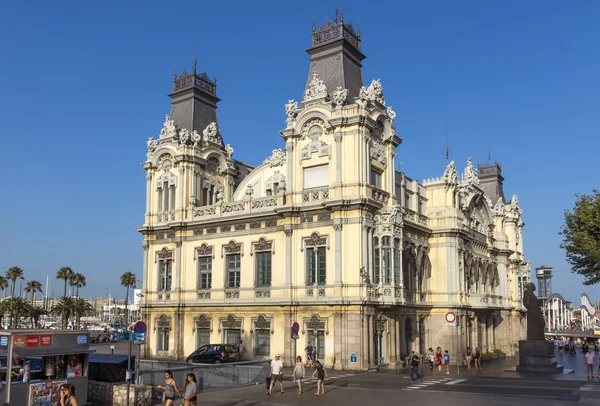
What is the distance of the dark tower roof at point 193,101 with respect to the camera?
51.7 meters

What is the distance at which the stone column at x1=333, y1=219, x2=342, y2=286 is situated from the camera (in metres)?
38.4

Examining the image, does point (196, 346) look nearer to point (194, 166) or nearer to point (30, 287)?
point (194, 166)

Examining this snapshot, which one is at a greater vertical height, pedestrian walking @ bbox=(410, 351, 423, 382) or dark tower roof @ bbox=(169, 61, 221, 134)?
dark tower roof @ bbox=(169, 61, 221, 134)

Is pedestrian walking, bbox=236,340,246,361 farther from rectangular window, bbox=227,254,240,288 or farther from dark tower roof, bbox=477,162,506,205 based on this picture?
dark tower roof, bbox=477,162,506,205

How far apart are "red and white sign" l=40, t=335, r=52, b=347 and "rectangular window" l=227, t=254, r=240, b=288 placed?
2391cm

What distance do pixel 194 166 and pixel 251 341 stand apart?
1492 cm

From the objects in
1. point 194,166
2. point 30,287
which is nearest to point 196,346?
point 194,166

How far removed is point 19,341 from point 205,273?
88.6 ft

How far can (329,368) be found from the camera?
124ft

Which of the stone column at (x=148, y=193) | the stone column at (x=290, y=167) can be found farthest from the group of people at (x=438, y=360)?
the stone column at (x=148, y=193)

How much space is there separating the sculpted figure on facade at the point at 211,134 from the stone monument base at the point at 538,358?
2872 cm

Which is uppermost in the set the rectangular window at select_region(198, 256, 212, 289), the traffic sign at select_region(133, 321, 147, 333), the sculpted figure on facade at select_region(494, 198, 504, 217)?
the sculpted figure on facade at select_region(494, 198, 504, 217)

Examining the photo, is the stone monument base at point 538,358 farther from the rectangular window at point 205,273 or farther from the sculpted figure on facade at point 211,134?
the sculpted figure on facade at point 211,134

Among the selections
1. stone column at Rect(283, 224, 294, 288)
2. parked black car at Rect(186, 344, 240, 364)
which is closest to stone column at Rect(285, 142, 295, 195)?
stone column at Rect(283, 224, 294, 288)
